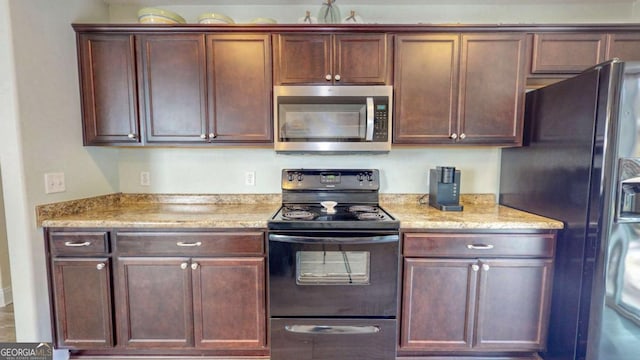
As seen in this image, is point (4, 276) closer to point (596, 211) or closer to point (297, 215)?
point (297, 215)

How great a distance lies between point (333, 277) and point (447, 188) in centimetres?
106

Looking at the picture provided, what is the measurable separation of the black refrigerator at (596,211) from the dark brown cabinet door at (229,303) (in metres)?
1.75

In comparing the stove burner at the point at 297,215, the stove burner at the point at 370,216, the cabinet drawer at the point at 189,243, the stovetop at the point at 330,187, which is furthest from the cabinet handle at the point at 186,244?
the stove burner at the point at 370,216

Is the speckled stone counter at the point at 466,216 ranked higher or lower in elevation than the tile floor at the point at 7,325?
higher

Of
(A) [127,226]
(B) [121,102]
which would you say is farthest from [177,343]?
(B) [121,102]

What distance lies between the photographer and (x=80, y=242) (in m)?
1.68

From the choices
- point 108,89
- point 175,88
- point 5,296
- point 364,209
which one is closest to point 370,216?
point 364,209

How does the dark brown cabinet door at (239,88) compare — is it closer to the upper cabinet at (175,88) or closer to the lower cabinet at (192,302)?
the upper cabinet at (175,88)

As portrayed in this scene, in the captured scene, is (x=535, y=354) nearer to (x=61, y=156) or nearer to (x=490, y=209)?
(x=490, y=209)

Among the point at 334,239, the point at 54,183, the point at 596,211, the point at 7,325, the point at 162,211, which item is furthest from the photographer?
the point at 7,325

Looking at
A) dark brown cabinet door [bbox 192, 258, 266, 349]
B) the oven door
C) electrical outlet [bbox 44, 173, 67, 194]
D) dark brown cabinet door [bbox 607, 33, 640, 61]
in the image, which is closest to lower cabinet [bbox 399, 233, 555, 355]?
the oven door

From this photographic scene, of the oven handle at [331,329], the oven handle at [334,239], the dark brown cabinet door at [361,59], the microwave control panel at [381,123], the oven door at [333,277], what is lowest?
the oven handle at [331,329]

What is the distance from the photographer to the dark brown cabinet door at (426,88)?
6.15 feet

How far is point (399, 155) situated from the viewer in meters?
2.29
